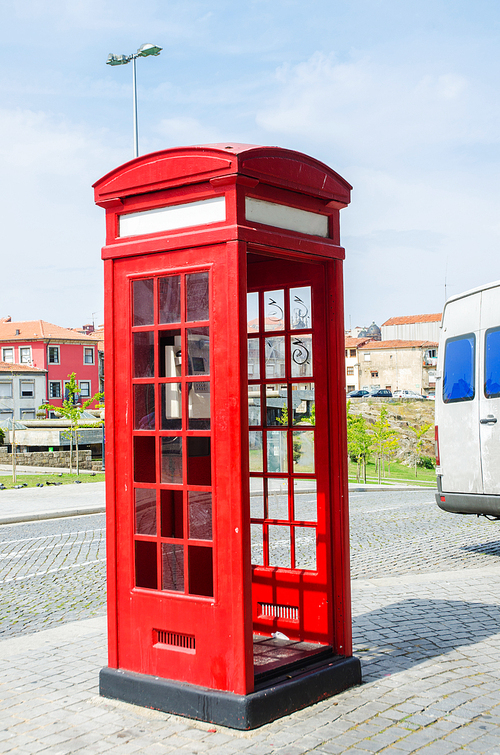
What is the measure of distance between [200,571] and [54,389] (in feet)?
221

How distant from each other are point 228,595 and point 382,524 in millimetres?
9128

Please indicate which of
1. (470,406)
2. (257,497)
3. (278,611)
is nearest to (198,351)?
(257,497)

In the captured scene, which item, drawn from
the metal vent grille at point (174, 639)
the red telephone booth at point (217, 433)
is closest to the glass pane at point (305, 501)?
the red telephone booth at point (217, 433)

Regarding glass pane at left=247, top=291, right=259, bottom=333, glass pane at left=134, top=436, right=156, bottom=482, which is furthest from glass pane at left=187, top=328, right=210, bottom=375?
glass pane at left=247, top=291, right=259, bottom=333

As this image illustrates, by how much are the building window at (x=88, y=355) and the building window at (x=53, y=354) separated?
296cm

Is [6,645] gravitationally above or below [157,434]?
below

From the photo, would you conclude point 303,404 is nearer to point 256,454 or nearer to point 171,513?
point 256,454

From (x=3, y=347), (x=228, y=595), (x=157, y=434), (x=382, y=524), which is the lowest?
(x=382, y=524)

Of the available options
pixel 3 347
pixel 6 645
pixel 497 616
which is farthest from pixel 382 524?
pixel 3 347

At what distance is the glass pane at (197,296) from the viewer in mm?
4008

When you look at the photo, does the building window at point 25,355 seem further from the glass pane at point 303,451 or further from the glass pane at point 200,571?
the glass pane at point 200,571

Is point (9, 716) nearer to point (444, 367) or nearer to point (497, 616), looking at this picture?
point (497, 616)

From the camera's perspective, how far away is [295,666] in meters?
4.23

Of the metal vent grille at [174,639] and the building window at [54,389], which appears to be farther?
the building window at [54,389]
